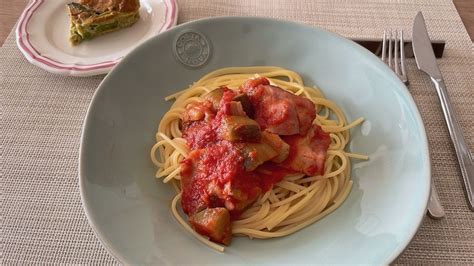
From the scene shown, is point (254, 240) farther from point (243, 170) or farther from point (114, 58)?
point (114, 58)

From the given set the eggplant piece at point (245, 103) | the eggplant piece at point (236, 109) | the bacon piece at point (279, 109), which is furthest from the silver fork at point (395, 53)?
the eggplant piece at point (236, 109)

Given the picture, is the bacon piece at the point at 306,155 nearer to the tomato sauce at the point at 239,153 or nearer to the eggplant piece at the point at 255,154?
the tomato sauce at the point at 239,153

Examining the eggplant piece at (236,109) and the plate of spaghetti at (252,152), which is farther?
the eggplant piece at (236,109)

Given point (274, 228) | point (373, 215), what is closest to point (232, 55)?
point (274, 228)

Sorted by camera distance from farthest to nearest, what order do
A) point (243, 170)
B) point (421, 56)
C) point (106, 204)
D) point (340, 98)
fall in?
1. point (421, 56)
2. point (340, 98)
3. point (243, 170)
4. point (106, 204)

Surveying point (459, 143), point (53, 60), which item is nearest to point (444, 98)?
point (459, 143)

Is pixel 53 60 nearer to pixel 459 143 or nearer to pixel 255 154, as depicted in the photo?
pixel 255 154
